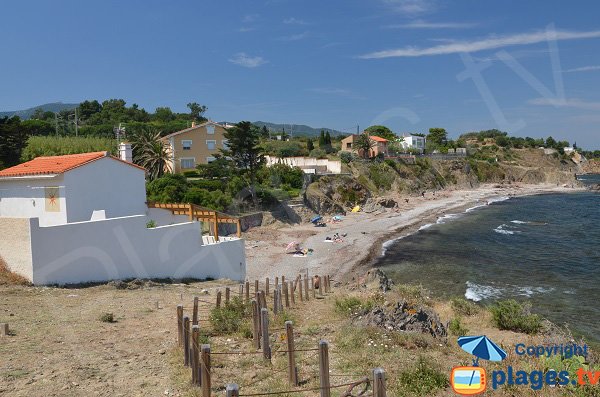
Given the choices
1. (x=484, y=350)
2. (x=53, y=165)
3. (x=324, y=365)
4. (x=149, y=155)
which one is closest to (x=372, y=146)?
(x=149, y=155)

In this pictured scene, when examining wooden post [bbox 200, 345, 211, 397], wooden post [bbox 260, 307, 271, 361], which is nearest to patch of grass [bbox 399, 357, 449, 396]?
wooden post [bbox 260, 307, 271, 361]

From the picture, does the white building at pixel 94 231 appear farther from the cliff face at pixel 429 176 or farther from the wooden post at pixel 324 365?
the cliff face at pixel 429 176

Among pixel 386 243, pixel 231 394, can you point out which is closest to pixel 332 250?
pixel 386 243

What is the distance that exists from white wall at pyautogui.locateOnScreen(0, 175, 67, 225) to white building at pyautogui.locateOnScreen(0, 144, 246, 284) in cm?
4

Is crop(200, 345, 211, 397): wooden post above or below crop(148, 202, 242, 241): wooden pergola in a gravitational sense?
below

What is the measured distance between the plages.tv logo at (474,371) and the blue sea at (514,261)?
11.2 metres

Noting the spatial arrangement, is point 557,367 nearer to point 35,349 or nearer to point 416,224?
point 35,349

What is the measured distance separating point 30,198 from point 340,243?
25.5 m

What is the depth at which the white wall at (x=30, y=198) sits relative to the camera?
2050 centimetres

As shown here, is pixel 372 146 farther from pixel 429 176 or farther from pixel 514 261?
pixel 514 261

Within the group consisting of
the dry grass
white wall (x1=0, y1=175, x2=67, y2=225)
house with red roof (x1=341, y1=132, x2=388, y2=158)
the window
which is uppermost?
house with red roof (x1=341, y1=132, x2=388, y2=158)

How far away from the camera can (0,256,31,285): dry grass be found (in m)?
16.2

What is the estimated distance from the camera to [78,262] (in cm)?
1736

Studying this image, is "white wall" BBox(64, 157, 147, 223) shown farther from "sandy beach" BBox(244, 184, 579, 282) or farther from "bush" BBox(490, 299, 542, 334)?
"bush" BBox(490, 299, 542, 334)
